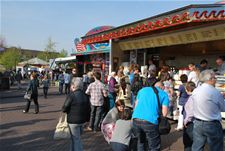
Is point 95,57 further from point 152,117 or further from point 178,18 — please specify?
point 152,117

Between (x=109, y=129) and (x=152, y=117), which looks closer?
(x=152, y=117)

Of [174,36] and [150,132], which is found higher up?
[174,36]

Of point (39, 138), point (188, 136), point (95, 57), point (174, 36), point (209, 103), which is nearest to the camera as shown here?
point (209, 103)

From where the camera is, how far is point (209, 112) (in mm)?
3842

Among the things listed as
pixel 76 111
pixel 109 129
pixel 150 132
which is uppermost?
pixel 76 111

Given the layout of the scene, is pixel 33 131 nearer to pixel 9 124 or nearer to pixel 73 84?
pixel 9 124

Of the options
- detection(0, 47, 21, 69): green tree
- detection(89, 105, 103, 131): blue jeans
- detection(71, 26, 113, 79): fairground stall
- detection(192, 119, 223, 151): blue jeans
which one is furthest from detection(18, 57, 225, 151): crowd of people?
detection(0, 47, 21, 69): green tree

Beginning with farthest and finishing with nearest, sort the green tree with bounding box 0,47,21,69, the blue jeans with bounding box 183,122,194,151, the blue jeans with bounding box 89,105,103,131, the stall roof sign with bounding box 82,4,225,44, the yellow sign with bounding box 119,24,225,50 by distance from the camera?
1. the green tree with bounding box 0,47,21,69
2. the yellow sign with bounding box 119,24,225,50
3. the blue jeans with bounding box 89,105,103,131
4. the stall roof sign with bounding box 82,4,225,44
5. the blue jeans with bounding box 183,122,194,151

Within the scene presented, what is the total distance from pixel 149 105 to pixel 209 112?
89 cm

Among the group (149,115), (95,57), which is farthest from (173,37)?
(95,57)

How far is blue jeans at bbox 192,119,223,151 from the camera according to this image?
387cm

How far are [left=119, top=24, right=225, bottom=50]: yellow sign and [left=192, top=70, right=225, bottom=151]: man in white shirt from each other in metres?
4.69

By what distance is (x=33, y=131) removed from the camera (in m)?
7.36

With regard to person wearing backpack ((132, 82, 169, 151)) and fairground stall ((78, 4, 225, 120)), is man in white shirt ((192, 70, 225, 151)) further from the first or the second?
fairground stall ((78, 4, 225, 120))
